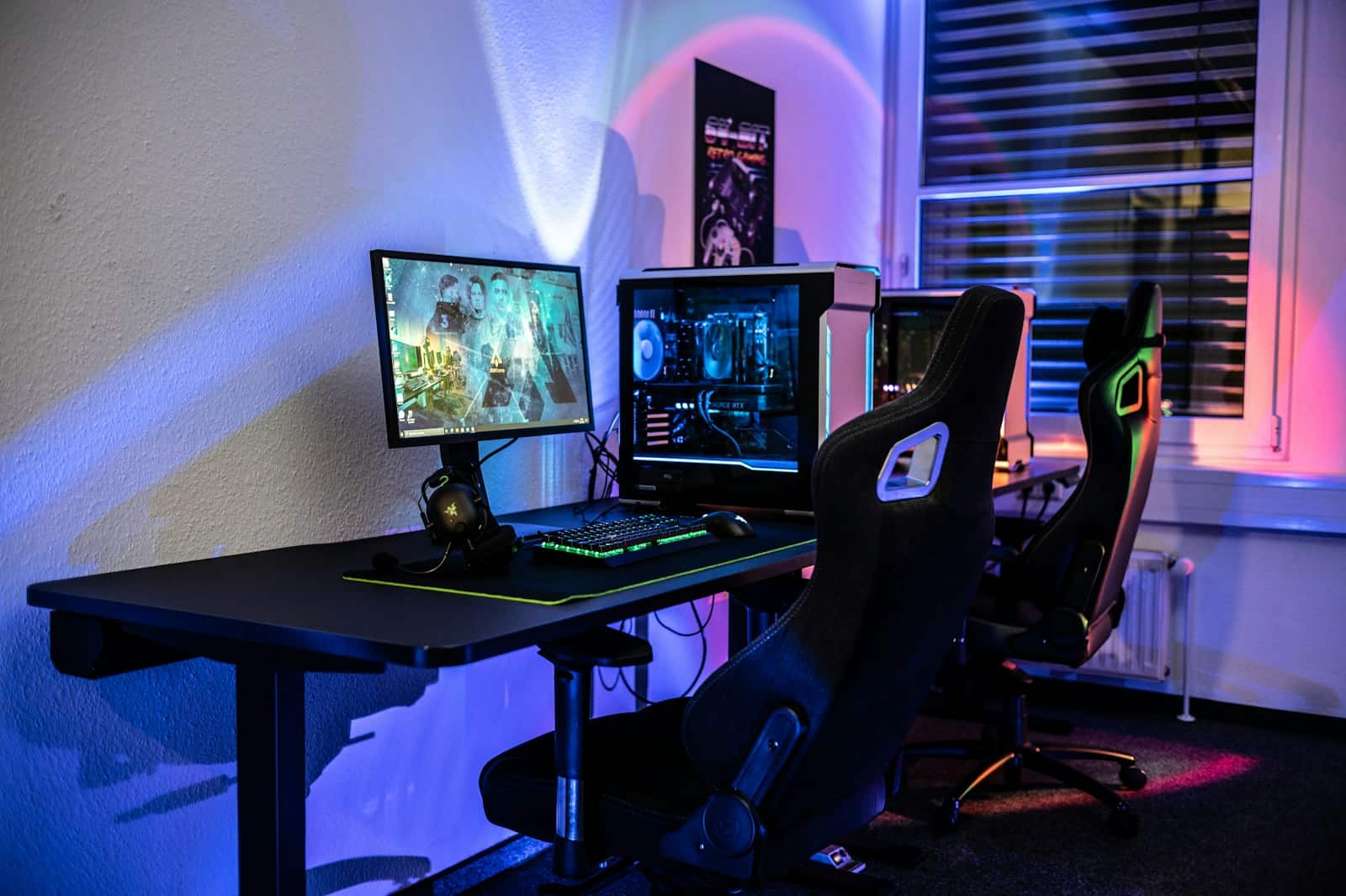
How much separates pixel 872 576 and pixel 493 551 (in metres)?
0.60

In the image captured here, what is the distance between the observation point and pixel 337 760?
226 cm

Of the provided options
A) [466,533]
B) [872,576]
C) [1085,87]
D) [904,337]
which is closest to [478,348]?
[466,533]

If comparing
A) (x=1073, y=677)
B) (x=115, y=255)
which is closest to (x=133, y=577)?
(x=115, y=255)

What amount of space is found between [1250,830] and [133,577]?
2.51 metres

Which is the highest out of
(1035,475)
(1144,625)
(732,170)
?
(732,170)

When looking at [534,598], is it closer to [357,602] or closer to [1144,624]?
[357,602]

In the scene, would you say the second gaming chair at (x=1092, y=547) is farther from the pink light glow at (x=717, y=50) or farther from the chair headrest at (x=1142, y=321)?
the pink light glow at (x=717, y=50)

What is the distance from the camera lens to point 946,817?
2852mm

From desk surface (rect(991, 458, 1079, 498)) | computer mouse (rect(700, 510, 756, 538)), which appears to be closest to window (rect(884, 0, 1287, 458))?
desk surface (rect(991, 458, 1079, 498))

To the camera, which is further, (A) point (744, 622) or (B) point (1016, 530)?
(B) point (1016, 530)

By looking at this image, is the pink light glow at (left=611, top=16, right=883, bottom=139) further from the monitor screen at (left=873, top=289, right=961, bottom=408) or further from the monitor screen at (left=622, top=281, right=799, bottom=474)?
the monitor screen at (left=873, top=289, right=961, bottom=408)

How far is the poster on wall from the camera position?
3297 millimetres

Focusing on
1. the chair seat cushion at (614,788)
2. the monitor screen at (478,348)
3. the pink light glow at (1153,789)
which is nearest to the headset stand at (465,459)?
the monitor screen at (478,348)

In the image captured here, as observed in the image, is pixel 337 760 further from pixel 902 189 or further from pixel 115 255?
pixel 902 189
